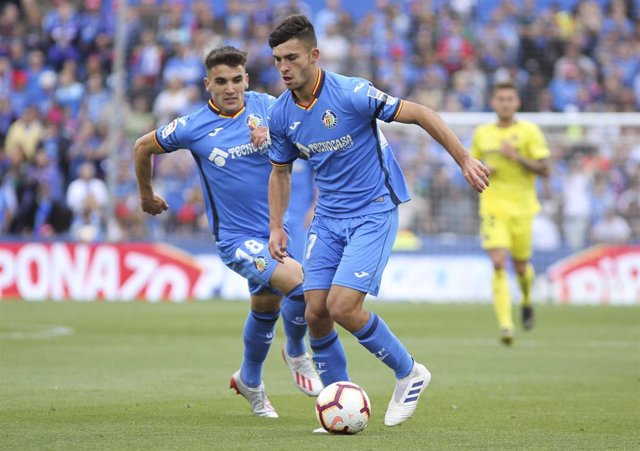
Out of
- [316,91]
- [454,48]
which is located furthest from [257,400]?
[454,48]

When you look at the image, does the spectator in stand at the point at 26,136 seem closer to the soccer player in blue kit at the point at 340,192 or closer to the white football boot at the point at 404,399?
the soccer player in blue kit at the point at 340,192

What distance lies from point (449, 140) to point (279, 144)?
1.15 meters

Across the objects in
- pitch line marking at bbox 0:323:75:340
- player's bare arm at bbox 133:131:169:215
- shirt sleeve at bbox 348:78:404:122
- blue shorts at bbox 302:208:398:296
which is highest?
shirt sleeve at bbox 348:78:404:122

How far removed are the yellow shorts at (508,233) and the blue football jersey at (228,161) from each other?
588cm

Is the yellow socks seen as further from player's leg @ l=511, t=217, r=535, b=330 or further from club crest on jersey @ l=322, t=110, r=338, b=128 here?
club crest on jersey @ l=322, t=110, r=338, b=128

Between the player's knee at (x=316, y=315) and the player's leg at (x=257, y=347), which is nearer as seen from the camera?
the player's knee at (x=316, y=315)

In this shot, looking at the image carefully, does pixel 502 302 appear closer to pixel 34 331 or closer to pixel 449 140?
pixel 34 331

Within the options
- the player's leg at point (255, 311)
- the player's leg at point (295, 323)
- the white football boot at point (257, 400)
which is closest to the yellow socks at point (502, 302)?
the player's leg at point (295, 323)

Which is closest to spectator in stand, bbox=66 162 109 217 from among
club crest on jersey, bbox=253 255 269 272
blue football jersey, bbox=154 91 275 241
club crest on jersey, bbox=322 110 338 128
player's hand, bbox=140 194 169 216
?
player's hand, bbox=140 194 169 216

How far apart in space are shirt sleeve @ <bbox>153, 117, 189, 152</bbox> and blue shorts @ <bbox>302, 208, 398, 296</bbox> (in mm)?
1238

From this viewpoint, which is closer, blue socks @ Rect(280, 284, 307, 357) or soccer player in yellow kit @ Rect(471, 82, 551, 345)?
blue socks @ Rect(280, 284, 307, 357)

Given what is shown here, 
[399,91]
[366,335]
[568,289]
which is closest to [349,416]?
[366,335]

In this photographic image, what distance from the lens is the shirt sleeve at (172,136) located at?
28.4ft

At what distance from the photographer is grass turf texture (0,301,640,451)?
23.6ft
